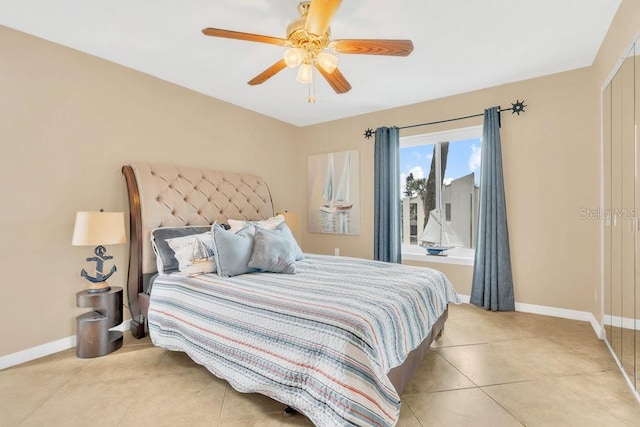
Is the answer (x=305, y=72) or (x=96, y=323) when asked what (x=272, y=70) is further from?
(x=96, y=323)

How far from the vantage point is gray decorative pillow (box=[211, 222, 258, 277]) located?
251 centimetres

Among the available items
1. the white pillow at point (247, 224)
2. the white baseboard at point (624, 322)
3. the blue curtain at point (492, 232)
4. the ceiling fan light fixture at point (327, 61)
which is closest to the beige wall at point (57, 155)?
the white pillow at point (247, 224)

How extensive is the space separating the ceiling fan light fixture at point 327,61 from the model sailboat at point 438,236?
2.63 m

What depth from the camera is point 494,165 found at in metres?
3.47

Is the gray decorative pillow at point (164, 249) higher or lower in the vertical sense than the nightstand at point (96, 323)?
higher

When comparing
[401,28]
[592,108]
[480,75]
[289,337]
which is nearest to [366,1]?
[401,28]

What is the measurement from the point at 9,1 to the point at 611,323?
5.05 m

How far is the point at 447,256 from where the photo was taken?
3955 millimetres

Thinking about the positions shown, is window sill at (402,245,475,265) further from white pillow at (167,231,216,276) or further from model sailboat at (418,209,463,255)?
white pillow at (167,231,216,276)

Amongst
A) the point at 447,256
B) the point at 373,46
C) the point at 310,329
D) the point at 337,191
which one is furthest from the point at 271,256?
the point at 447,256

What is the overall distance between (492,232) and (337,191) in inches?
87.3

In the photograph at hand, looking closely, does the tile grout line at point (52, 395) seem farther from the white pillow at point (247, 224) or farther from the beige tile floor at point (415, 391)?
the white pillow at point (247, 224)

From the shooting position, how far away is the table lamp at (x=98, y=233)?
2.35 m

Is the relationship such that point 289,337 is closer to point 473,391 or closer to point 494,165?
point 473,391
